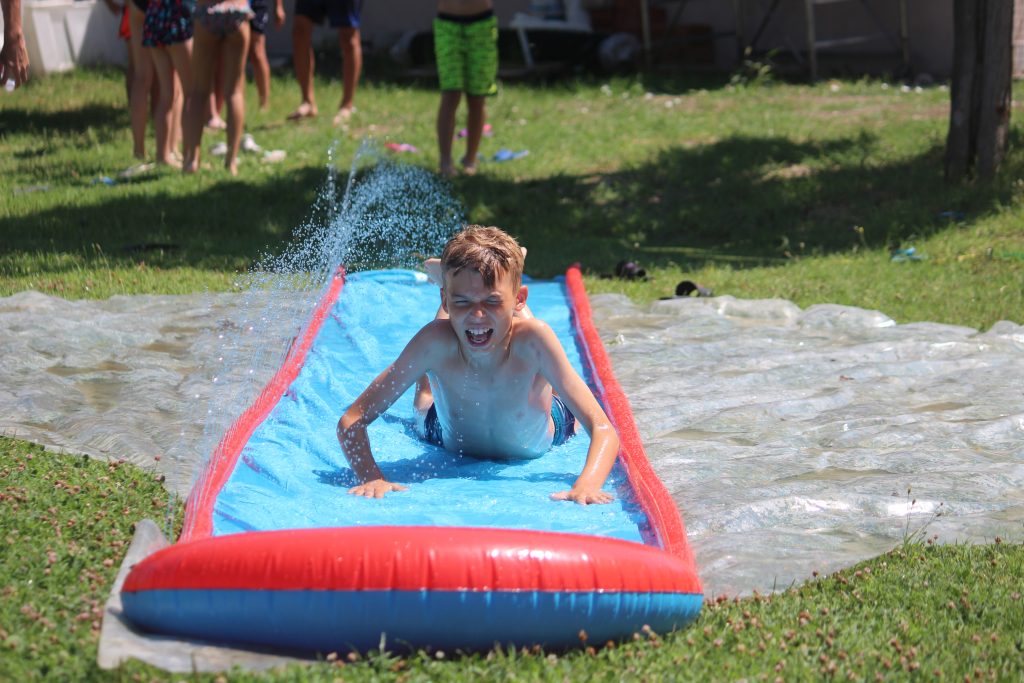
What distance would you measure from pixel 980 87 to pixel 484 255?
6724mm

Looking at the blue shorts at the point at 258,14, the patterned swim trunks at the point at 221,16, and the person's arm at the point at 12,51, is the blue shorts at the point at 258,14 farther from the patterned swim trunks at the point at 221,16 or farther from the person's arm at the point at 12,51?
the person's arm at the point at 12,51

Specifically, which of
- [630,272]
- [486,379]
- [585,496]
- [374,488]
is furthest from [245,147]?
[585,496]

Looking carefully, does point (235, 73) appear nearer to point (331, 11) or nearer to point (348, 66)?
point (331, 11)

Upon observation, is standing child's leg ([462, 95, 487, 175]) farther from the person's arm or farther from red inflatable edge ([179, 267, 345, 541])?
the person's arm

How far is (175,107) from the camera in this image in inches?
396

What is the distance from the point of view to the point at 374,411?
14.3ft

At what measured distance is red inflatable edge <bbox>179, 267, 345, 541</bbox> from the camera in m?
3.73

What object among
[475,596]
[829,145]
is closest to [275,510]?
[475,596]

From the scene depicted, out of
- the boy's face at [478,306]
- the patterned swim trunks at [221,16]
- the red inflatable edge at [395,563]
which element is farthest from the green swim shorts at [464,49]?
the red inflatable edge at [395,563]

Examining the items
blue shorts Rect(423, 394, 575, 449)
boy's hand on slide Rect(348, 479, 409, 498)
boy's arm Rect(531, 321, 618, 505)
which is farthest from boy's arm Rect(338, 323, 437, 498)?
blue shorts Rect(423, 394, 575, 449)

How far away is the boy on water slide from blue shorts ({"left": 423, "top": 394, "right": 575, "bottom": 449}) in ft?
0.05

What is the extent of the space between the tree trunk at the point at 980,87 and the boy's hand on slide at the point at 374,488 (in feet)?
23.0

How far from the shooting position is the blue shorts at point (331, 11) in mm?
12055

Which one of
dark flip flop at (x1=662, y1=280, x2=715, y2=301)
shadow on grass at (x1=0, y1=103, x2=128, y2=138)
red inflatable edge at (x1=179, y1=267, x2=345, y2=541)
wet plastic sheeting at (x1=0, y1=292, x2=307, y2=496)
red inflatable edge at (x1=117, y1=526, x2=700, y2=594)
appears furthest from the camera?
shadow on grass at (x1=0, y1=103, x2=128, y2=138)
